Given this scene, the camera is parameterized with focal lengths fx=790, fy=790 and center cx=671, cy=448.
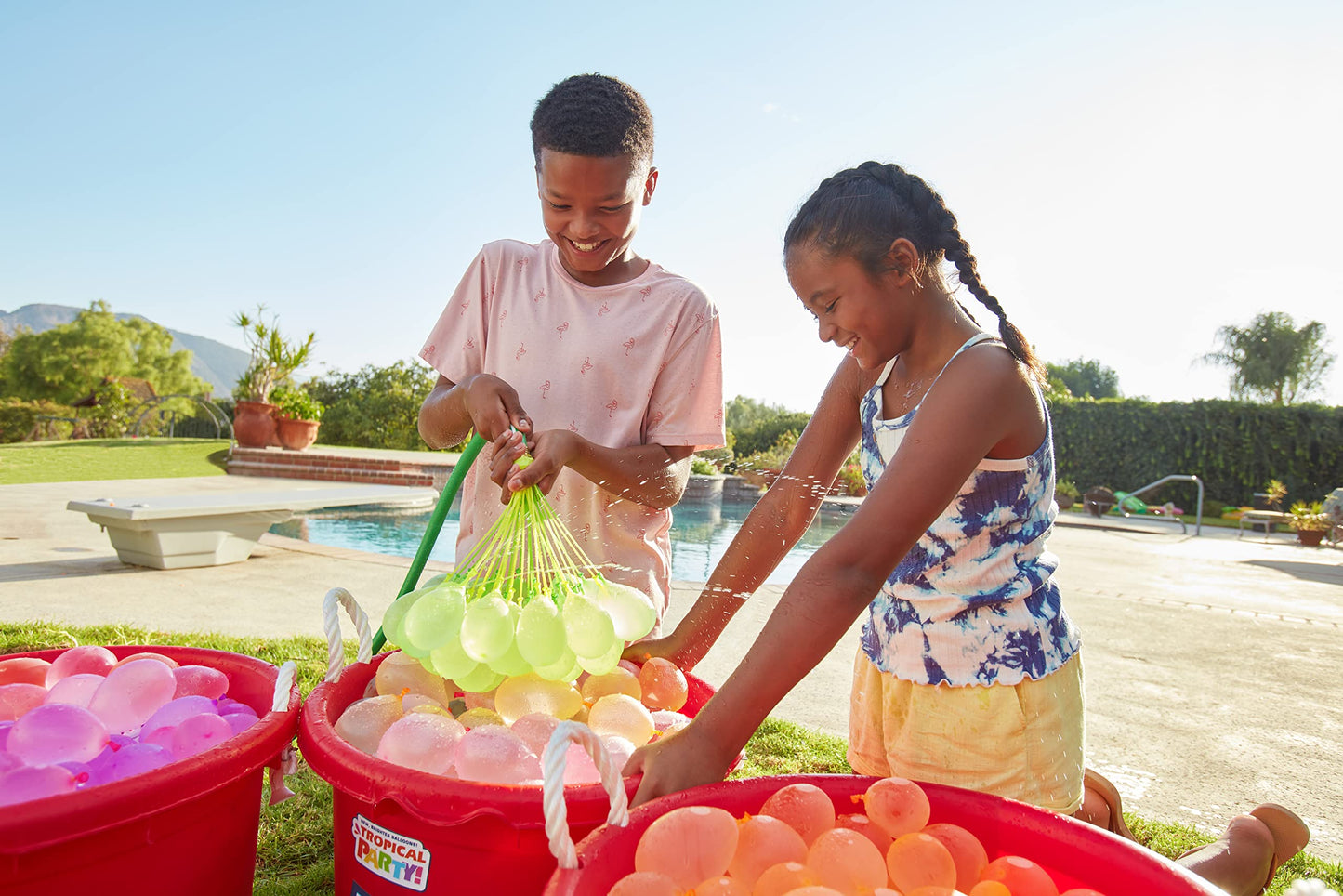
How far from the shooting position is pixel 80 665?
1.35m

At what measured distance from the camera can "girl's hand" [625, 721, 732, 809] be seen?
3.10 feet

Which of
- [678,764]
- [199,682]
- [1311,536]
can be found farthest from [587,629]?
[1311,536]

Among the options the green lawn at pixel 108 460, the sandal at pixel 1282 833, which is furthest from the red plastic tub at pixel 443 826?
the green lawn at pixel 108 460

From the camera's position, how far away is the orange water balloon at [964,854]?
0.91 meters

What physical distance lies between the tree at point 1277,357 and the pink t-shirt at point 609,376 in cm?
4656

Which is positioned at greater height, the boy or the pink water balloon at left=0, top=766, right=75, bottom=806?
the boy

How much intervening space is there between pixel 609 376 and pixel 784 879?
4.03 ft

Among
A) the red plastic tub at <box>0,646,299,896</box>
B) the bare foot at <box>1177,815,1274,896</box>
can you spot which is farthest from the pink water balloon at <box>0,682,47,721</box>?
the bare foot at <box>1177,815,1274,896</box>

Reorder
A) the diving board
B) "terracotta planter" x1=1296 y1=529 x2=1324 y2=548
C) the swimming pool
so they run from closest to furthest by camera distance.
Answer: the diving board
the swimming pool
"terracotta planter" x1=1296 y1=529 x2=1324 y2=548

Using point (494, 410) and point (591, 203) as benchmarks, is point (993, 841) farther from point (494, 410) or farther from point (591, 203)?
point (591, 203)

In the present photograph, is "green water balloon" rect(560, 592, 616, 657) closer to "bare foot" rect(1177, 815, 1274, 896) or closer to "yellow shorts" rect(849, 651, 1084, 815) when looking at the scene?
"yellow shorts" rect(849, 651, 1084, 815)

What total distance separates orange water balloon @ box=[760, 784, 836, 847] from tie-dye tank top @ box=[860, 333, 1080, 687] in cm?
49

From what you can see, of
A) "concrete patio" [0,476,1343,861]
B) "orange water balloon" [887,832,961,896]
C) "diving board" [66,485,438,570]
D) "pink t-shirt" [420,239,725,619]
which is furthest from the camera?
"diving board" [66,485,438,570]

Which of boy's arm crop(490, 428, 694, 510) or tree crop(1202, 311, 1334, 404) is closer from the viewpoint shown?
boy's arm crop(490, 428, 694, 510)
